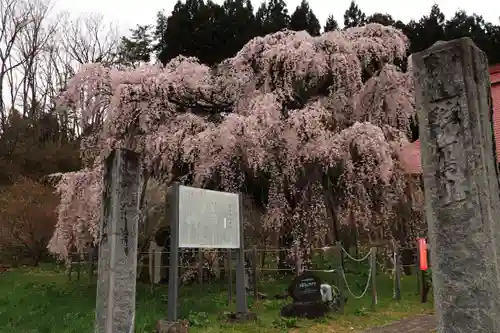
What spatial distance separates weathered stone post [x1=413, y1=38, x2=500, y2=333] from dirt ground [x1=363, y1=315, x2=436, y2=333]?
12.9 ft

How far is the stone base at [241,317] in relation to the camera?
7.37 metres

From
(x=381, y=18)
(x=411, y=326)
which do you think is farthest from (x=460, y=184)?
(x=381, y=18)

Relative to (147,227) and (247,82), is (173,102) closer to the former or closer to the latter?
(247,82)

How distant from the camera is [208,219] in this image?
7551mm

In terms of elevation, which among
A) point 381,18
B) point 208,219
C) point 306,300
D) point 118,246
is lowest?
point 306,300

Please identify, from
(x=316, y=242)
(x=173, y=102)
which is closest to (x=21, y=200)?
(x=173, y=102)

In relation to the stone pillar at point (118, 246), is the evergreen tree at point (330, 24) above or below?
above

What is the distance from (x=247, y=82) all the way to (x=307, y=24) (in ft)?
33.4

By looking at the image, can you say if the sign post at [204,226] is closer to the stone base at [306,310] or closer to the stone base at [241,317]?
the stone base at [241,317]

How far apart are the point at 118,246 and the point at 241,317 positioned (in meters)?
3.20

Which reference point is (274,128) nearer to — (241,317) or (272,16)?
(241,317)

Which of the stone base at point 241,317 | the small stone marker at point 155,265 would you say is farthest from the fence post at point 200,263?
the stone base at point 241,317

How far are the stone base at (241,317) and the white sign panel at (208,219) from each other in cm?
110

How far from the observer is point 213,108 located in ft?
38.4
